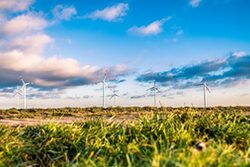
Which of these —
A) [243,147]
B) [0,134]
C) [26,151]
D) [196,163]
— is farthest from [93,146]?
[196,163]

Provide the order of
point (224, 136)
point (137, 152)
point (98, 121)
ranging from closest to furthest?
1. point (137, 152)
2. point (224, 136)
3. point (98, 121)

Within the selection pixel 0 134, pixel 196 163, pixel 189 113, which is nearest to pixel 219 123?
pixel 189 113

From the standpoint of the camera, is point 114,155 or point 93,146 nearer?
point 114,155

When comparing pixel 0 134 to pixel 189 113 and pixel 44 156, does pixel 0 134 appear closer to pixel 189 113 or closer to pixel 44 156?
pixel 44 156

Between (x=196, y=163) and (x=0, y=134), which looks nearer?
(x=196, y=163)

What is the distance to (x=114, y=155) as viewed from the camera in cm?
1217

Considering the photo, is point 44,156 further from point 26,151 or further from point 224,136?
point 224,136

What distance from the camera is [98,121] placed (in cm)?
1611

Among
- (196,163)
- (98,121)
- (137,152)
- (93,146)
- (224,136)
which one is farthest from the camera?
(98,121)

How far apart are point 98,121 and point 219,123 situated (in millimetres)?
3520

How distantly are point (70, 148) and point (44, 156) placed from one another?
2.37 feet

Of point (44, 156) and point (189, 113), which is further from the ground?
point (189, 113)

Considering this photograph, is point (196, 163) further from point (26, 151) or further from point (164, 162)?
point (26, 151)

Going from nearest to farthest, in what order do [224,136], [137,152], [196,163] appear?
[196,163]
[137,152]
[224,136]
